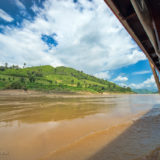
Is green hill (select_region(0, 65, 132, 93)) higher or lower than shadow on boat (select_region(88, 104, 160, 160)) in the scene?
higher

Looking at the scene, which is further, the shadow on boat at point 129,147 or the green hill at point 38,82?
the green hill at point 38,82

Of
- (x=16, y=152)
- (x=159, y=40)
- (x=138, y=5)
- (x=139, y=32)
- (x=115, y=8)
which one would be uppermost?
(x=139, y=32)

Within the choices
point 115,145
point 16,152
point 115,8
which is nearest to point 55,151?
point 16,152

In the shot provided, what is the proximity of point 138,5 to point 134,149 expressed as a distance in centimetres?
438

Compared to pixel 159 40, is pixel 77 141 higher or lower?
lower

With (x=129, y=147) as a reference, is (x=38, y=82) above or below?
above

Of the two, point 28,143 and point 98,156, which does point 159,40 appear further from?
point 28,143

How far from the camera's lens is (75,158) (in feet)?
10.1

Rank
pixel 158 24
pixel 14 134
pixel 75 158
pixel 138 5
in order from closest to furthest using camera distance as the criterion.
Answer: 1. pixel 138 5
2. pixel 158 24
3. pixel 75 158
4. pixel 14 134

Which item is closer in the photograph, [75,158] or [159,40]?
[159,40]

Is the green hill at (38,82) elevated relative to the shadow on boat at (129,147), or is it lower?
elevated

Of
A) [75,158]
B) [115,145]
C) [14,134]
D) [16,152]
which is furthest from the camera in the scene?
[14,134]

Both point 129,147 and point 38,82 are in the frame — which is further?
point 38,82

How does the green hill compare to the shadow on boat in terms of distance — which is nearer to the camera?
the shadow on boat
